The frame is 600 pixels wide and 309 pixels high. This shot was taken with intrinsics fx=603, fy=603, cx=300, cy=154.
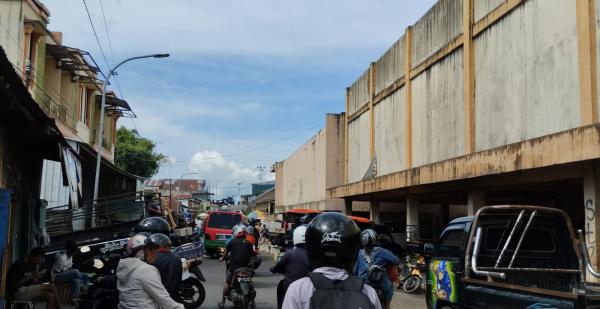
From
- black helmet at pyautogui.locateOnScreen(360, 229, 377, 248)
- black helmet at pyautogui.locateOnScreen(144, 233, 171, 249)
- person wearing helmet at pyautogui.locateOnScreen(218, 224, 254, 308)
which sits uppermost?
black helmet at pyautogui.locateOnScreen(144, 233, 171, 249)

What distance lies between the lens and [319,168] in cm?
3694

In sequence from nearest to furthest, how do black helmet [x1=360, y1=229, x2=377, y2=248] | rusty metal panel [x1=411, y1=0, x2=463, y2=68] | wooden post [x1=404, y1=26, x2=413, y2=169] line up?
black helmet [x1=360, y1=229, x2=377, y2=248]
rusty metal panel [x1=411, y1=0, x2=463, y2=68]
wooden post [x1=404, y1=26, x2=413, y2=169]

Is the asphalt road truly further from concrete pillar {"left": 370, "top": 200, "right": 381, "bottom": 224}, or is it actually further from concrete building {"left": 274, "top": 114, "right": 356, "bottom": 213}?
concrete building {"left": 274, "top": 114, "right": 356, "bottom": 213}

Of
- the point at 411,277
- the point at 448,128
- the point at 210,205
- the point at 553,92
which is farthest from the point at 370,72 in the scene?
the point at 210,205

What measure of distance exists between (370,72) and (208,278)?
1245 centimetres

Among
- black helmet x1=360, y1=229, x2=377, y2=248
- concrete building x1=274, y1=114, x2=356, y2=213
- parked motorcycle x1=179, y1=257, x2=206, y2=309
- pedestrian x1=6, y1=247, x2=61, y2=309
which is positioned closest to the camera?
black helmet x1=360, y1=229, x2=377, y2=248

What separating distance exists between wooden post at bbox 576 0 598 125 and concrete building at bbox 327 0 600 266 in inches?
0.7

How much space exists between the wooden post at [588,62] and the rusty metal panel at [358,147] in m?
15.8

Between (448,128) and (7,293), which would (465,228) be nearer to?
(7,293)

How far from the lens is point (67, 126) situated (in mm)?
25359

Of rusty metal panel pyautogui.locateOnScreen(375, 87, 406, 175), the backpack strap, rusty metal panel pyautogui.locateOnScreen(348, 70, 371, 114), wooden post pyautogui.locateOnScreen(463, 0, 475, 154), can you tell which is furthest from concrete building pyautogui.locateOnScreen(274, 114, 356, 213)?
the backpack strap

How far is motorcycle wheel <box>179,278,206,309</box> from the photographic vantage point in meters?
11.1

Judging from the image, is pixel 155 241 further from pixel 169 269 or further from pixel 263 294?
pixel 263 294

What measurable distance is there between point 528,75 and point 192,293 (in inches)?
328
